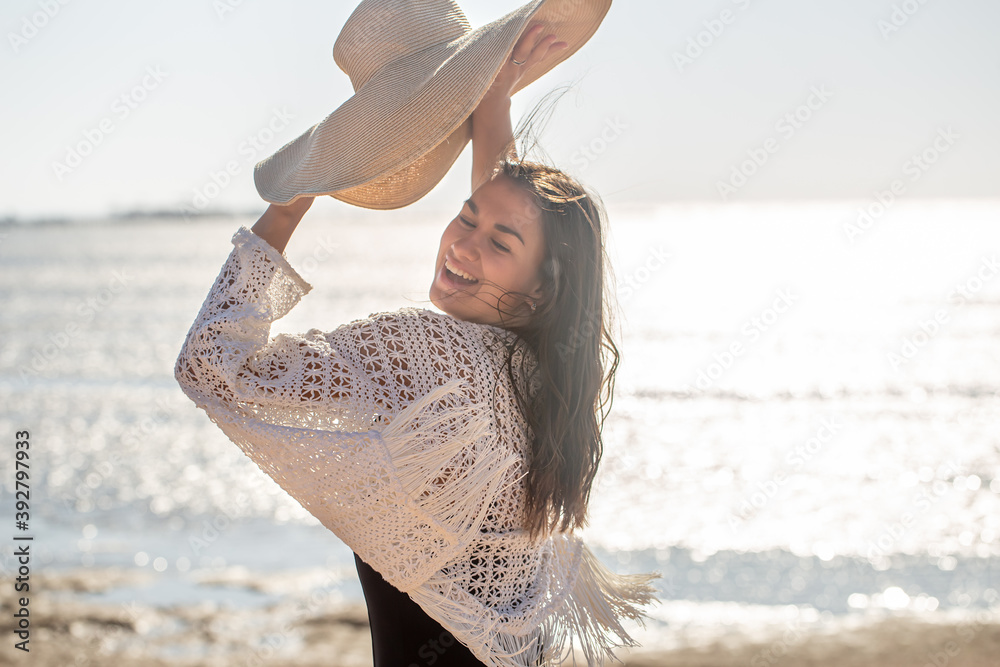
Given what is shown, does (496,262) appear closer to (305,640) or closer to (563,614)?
(563,614)

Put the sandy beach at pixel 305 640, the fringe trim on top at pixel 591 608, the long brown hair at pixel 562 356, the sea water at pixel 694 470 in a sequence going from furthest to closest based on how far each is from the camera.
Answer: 1. the sea water at pixel 694 470
2. the sandy beach at pixel 305 640
3. the fringe trim on top at pixel 591 608
4. the long brown hair at pixel 562 356

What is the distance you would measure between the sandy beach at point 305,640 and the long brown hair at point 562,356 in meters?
3.12

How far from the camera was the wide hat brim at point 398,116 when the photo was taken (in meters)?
1.63

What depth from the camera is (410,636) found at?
1.77 metres

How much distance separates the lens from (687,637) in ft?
16.1

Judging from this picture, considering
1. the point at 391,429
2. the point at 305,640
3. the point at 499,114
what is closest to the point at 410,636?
the point at 391,429

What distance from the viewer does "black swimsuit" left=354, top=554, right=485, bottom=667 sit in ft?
5.79

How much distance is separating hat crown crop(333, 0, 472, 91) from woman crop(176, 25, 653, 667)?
0.63 ft

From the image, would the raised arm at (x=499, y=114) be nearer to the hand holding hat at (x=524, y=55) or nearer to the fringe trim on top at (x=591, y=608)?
the hand holding hat at (x=524, y=55)

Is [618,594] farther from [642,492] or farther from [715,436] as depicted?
[715,436]

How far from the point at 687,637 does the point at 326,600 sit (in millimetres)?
2277

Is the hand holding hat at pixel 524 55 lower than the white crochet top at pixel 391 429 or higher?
higher

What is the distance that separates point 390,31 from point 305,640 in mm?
3866

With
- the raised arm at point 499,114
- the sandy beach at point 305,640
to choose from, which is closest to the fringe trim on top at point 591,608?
the raised arm at point 499,114
